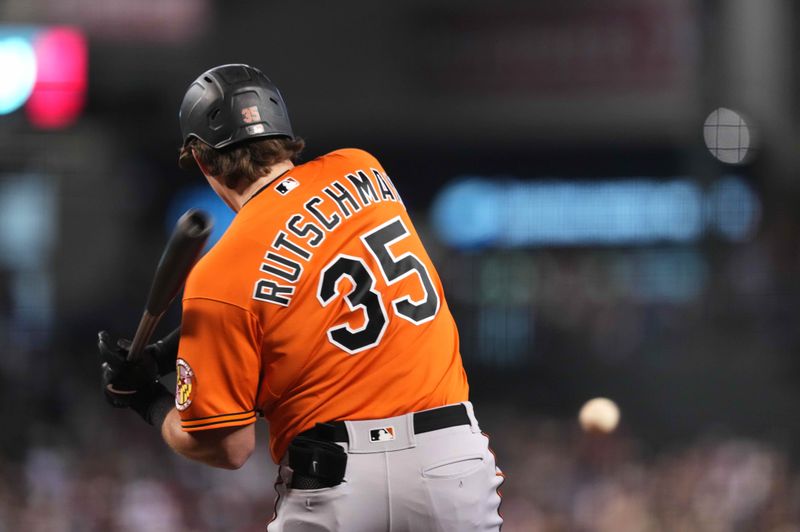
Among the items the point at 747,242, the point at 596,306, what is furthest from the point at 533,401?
the point at 747,242

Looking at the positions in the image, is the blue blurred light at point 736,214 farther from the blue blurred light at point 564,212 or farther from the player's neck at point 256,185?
the player's neck at point 256,185

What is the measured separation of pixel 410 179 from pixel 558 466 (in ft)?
26.6

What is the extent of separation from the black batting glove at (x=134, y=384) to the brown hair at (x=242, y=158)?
51 centimetres

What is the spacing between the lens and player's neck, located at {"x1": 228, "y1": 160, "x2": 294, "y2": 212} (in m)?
2.69

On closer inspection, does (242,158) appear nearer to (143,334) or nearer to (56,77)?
(143,334)

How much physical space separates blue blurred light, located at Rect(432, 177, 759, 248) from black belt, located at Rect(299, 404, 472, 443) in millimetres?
10904

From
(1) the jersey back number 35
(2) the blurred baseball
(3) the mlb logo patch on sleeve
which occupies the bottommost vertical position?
(2) the blurred baseball

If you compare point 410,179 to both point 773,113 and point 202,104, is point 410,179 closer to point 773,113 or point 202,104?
point 773,113

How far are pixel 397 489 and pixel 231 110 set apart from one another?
36.6 inches

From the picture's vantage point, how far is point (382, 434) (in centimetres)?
250

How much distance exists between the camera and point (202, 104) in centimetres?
271

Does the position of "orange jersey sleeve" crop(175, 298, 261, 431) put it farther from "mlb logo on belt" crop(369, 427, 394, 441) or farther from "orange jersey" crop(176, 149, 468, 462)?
"mlb logo on belt" crop(369, 427, 394, 441)

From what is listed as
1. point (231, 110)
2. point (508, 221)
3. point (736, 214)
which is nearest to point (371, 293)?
point (231, 110)

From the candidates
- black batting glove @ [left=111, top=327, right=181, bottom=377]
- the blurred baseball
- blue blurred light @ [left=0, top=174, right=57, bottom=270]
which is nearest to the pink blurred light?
blue blurred light @ [left=0, top=174, right=57, bottom=270]
